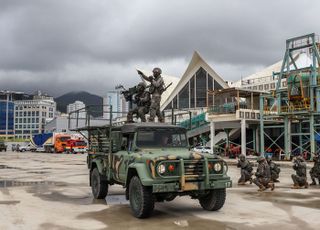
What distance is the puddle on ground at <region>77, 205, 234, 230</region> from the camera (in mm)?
8250

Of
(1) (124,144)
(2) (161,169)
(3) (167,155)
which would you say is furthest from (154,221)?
(1) (124,144)

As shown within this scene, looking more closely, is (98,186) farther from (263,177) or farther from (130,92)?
(263,177)

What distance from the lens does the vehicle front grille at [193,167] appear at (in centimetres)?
905

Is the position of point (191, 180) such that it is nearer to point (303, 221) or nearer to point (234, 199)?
point (303, 221)

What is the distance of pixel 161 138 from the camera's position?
1031 centimetres

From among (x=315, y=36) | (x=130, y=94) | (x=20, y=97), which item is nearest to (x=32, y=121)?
(x=20, y=97)

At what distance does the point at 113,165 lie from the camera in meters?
10.8

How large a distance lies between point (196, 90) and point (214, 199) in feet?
212

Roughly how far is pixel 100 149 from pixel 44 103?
15955 centimetres

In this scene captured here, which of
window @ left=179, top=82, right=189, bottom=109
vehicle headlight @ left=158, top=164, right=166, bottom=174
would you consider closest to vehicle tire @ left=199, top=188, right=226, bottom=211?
vehicle headlight @ left=158, top=164, right=166, bottom=174

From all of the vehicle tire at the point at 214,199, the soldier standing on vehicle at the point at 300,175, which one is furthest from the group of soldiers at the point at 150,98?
the soldier standing on vehicle at the point at 300,175

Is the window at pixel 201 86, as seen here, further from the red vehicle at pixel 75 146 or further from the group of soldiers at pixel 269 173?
the group of soldiers at pixel 269 173

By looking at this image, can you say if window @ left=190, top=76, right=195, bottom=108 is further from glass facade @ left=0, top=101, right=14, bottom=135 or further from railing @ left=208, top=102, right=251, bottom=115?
glass facade @ left=0, top=101, right=14, bottom=135

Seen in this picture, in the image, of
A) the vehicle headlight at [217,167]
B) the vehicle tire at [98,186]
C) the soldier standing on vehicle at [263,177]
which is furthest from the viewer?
the soldier standing on vehicle at [263,177]
